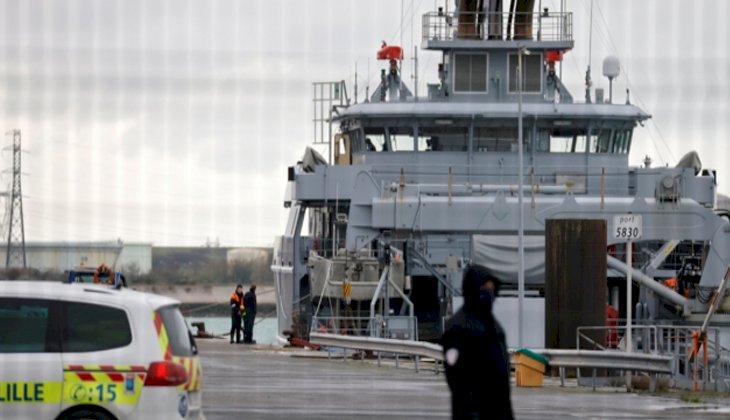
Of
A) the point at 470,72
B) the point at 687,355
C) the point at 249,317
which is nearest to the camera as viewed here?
the point at 687,355

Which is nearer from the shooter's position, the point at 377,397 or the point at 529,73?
the point at 377,397

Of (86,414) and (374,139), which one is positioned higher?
(374,139)

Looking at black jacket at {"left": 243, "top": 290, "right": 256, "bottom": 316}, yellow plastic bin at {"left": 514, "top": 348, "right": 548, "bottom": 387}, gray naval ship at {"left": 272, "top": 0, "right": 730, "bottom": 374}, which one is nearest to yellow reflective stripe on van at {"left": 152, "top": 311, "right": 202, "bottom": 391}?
yellow plastic bin at {"left": 514, "top": 348, "right": 548, "bottom": 387}

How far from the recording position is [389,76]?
4909 cm

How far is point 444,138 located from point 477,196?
14.2 ft

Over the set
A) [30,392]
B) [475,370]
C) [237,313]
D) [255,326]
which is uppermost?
[475,370]

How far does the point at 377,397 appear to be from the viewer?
2319cm

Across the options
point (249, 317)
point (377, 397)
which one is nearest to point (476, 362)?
point (377, 397)

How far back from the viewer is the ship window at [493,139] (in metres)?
47.3

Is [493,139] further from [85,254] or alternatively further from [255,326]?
[255,326]

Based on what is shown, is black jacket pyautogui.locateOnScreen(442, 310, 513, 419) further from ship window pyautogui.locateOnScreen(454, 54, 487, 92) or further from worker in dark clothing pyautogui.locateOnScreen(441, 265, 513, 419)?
ship window pyautogui.locateOnScreen(454, 54, 487, 92)

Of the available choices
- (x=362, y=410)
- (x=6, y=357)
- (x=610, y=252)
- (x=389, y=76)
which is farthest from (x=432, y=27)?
(x=6, y=357)

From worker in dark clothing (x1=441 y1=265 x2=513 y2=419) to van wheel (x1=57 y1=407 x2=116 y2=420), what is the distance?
12.0 ft

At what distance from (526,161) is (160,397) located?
109ft
